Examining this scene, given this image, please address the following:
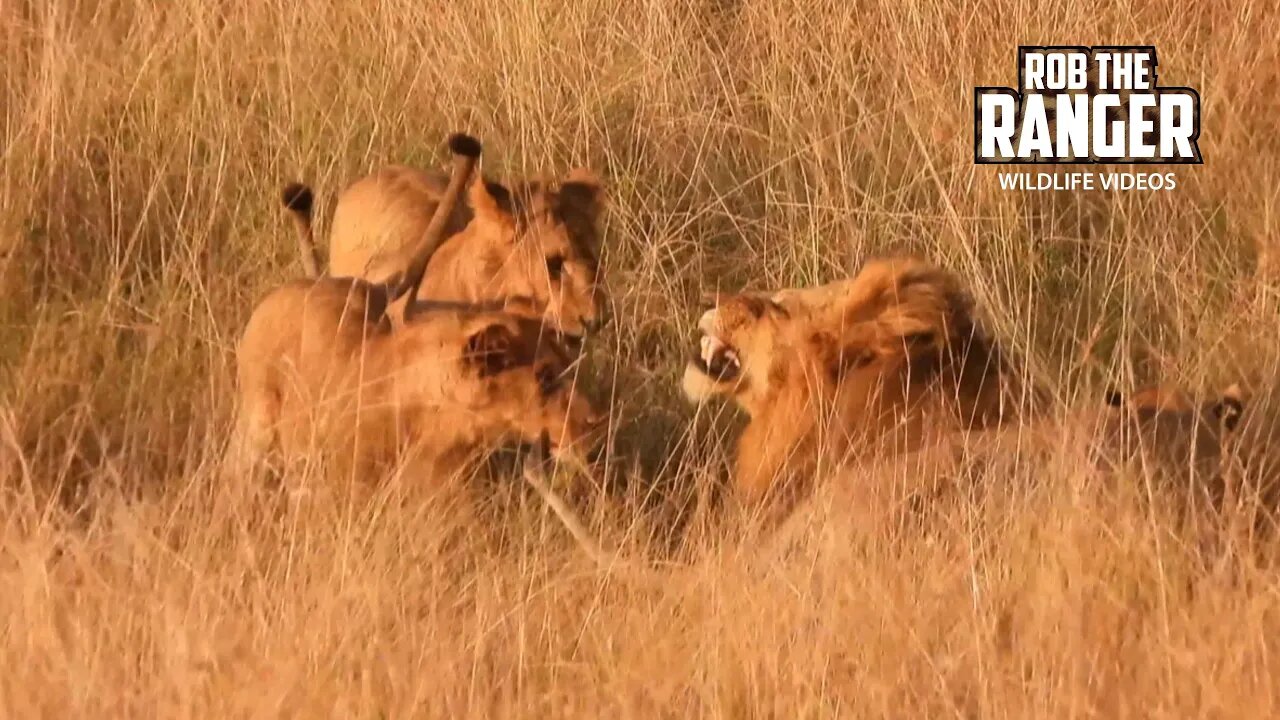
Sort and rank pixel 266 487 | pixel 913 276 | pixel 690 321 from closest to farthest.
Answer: pixel 266 487
pixel 913 276
pixel 690 321

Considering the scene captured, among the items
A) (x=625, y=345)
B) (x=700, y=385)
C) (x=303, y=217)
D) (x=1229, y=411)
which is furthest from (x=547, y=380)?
(x=1229, y=411)

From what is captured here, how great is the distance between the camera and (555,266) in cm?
413

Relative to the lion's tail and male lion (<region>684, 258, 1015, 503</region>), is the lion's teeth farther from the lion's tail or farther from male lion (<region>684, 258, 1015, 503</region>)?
the lion's tail

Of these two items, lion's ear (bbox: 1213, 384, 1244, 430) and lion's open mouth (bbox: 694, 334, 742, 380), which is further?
lion's open mouth (bbox: 694, 334, 742, 380)

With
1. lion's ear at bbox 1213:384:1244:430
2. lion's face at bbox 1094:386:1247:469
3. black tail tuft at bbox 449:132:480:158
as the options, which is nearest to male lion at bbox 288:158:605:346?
black tail tuft at bbox 449:132:480:158

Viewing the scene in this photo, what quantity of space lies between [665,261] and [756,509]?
1248mm

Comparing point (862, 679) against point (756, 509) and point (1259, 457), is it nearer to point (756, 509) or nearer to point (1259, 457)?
point (756, 509)

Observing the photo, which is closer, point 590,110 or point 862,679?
point 862,679

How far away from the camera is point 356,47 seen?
5191 millimetres

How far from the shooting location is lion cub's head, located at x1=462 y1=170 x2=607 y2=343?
4.09 metres

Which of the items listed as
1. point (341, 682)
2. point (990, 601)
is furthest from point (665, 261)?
point (341, 682)

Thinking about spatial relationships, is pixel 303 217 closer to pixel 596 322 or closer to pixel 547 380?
pixel 596 322

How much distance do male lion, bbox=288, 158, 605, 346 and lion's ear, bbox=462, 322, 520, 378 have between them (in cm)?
42

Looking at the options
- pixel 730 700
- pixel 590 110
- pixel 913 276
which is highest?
pixel 590 110
